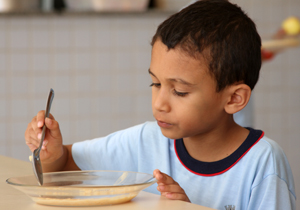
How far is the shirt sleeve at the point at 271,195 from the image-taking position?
32.8 inches

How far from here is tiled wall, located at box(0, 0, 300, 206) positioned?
2314 mm

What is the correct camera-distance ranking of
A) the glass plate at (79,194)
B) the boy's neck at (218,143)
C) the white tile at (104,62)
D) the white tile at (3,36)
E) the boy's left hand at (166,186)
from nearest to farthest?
the glass plate at (79,194) → the boy's left hand at (166,186) → the boy's neck at (218,143) → the white tile at (3,36) → the white tile at (104,62)

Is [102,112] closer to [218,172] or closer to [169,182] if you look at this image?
[218,172]

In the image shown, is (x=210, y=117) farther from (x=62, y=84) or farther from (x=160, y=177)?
(x=62, y=84)

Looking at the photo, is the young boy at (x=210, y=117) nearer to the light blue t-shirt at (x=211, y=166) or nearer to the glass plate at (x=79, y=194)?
the light blue t-shirt at (x=211, y=166)

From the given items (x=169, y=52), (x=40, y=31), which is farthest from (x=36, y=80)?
(x=169, y=52)

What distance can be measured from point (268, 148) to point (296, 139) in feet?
6.10

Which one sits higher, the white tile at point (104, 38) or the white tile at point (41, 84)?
the white tile at point (104, 38)

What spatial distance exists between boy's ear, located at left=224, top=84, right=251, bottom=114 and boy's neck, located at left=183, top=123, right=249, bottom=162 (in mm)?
62

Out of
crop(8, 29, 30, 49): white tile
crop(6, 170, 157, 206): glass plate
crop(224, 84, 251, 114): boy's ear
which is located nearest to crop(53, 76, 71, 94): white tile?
crop(8, 29, 30, 49): white tile

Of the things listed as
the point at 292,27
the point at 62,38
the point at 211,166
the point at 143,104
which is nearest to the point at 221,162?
the point at 211,166

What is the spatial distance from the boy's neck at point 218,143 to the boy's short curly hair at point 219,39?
0.12 metres

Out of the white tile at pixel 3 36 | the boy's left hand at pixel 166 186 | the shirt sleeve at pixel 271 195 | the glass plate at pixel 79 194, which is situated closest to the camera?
the glass plate at pixel 79 194

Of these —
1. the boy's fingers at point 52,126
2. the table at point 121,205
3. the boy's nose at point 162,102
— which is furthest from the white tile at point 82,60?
the table at point 121,205
